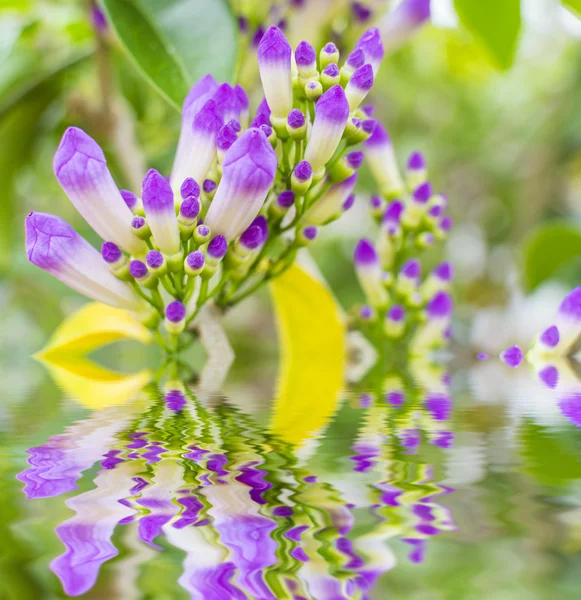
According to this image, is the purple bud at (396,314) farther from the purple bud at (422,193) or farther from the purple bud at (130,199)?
the purple bud at (130,199)

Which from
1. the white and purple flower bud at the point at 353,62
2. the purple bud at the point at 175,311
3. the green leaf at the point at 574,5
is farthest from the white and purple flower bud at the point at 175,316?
the green leaf at the point at 574,5

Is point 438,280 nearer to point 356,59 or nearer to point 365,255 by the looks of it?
point 365,255

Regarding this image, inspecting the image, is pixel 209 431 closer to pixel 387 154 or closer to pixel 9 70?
pixel 387 154

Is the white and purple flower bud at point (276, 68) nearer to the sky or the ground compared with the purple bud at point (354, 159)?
nearer to the sky

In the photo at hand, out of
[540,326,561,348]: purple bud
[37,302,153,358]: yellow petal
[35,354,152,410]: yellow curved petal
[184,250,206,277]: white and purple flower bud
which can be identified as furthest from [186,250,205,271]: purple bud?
[540,326,561,348]: purple bud

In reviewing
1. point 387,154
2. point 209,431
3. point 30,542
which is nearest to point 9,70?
point 387,154

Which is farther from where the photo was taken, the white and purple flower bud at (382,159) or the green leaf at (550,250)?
the green leaf at (550,250)

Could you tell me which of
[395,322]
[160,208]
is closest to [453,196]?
[395,322]
